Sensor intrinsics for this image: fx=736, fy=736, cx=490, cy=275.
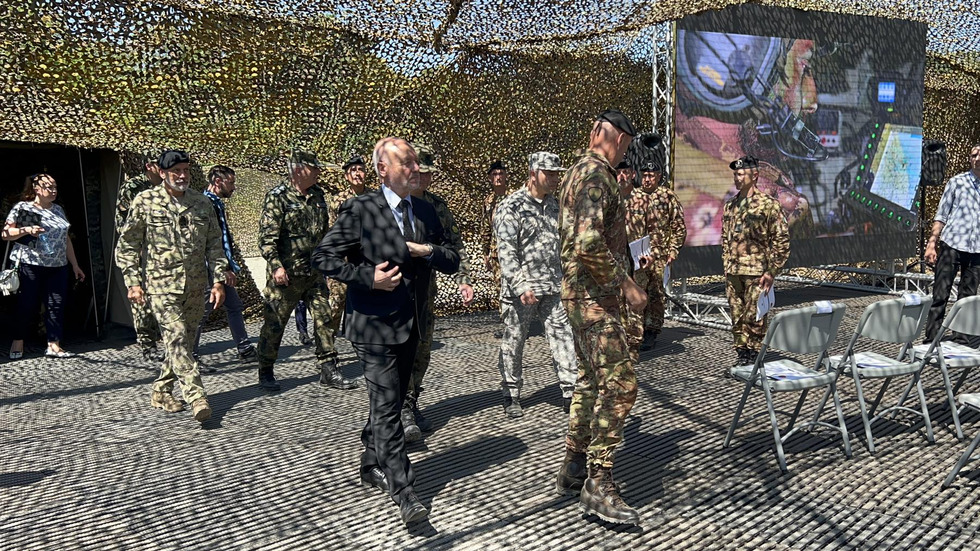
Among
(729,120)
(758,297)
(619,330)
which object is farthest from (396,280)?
(729,120)

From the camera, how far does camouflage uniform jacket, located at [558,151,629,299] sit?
9.95 ft

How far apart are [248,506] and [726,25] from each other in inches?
297

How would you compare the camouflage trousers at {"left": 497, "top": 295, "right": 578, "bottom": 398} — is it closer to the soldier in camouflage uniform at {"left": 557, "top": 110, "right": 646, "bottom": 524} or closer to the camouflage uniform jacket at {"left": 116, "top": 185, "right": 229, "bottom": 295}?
the soldier in camouflage uniform at {"left": 557, "top": 110, "right": 646, "bottom": 524}

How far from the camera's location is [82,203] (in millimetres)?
7953

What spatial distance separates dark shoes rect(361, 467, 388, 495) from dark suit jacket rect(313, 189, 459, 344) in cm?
77

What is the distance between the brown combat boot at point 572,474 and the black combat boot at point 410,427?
111cm

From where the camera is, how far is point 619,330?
317 cm

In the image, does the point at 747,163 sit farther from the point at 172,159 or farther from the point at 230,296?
the point at 230,296

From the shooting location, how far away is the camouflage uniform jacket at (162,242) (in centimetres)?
471

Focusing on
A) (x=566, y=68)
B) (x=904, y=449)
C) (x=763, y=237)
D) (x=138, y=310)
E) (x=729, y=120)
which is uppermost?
(x=566, y=68)

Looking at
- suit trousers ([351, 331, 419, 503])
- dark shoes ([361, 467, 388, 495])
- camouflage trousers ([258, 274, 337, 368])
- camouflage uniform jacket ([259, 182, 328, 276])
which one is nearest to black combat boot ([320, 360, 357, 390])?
camouflage trousers ([258, 274, 337, 368])

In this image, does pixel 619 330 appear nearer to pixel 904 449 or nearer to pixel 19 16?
pixel 904 449

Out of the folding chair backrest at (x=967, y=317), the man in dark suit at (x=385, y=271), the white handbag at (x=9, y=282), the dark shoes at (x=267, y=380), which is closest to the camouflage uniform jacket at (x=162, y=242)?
the dark shoes at (x=267, y=380)

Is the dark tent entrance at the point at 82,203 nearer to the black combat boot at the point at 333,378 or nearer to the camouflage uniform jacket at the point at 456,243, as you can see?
the black combat boot at the point at 333,378
